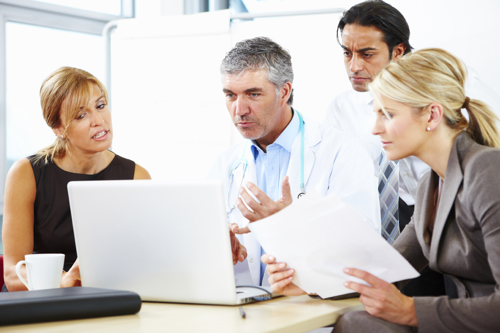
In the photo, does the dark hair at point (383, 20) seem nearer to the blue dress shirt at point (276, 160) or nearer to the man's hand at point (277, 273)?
the blue dress shirt at point (276, 160)

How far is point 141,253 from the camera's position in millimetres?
1139

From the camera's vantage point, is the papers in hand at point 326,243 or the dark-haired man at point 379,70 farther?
the dark-haired man at point 379,70

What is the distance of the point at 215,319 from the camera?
100cm

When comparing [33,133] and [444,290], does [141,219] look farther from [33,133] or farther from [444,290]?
[33,133]

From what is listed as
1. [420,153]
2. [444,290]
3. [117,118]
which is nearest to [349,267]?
[420,153]

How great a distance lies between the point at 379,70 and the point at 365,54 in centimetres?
10

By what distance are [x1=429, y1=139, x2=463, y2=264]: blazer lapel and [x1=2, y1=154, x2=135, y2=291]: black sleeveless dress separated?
1.28 m

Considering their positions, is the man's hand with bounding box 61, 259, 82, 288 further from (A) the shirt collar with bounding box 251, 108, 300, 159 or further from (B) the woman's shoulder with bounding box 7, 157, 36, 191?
(A) the shirt collar with bounding box 251, 108, 300, 159

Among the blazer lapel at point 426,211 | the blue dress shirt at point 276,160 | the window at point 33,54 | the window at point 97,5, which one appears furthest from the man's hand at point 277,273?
the window at point 97,5

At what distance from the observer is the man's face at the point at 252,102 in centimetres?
186

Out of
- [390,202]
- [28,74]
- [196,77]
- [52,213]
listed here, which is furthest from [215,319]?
[28,74]

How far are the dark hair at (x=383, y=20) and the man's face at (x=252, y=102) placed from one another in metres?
0.71

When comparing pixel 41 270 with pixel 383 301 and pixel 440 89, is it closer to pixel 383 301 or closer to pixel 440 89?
pixel 383 301

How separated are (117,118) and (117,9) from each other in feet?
3.18
